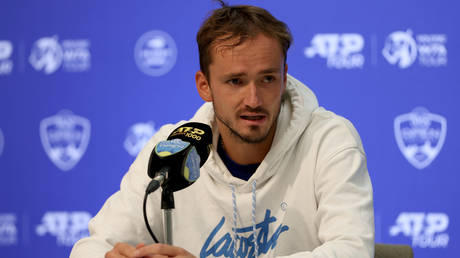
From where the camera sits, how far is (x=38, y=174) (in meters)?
3.31

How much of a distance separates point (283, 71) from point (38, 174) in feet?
6.77

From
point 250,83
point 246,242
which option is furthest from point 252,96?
point 246,242

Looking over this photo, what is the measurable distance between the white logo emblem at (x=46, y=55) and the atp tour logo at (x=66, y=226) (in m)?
0.84

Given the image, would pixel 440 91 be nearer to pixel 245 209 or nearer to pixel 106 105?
pixel 245 209

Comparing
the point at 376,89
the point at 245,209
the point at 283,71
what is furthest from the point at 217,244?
the point at 376,89

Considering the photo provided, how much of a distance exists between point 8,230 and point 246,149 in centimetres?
210

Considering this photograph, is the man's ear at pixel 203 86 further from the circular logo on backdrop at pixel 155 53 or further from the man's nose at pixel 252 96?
the circular logo on backdrop at pixel 155 53

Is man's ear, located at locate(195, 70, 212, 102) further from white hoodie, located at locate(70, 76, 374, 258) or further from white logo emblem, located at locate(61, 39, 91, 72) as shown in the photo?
white logo emblem, located at locate(61, 39, 91, 72)

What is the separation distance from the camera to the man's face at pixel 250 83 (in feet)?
5.48

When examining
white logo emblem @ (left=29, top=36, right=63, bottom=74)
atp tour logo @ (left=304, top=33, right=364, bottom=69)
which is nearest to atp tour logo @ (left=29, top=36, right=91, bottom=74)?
white logo emblem @ (left=29, top=36, right=63, bottom=74)

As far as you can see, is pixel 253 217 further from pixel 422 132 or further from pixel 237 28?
pixel 422 132

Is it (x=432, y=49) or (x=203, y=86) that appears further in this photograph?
(x=432, y=49)

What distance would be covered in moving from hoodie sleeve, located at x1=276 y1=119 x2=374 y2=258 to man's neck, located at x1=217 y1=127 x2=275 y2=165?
0.21 m

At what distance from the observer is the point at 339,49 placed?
117 inches
